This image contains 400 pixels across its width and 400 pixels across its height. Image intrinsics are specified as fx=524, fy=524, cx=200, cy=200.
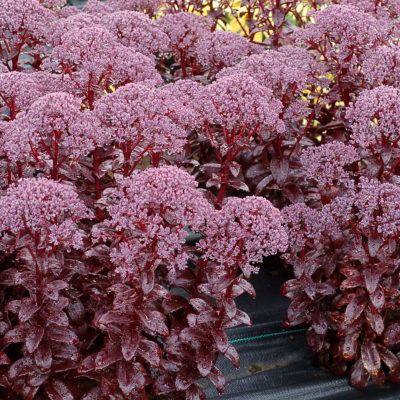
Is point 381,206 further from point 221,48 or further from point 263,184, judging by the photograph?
point 221,48

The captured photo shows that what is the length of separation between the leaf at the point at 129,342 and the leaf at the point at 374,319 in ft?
3.99

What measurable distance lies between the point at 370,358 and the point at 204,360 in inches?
38.4

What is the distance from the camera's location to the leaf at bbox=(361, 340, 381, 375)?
276cm

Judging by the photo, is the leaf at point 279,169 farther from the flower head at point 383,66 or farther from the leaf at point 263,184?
the flower head at point 383,66

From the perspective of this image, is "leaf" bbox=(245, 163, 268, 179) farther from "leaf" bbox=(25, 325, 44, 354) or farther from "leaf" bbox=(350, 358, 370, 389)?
"leaf" bbox=(25, 325, 44, 354)

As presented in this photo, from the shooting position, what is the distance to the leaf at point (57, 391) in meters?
2.32

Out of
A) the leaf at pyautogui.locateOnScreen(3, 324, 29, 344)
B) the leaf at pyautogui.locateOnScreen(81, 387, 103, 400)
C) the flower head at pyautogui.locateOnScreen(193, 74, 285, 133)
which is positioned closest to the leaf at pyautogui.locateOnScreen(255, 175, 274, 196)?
the flower head at pyautogui.locateOnScreen(193, 74, 285, 133)

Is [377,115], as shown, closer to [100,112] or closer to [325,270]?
[325,270]

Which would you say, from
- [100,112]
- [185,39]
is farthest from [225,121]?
[185,39]

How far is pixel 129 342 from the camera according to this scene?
7.22 ft

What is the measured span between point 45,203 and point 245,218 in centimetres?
77

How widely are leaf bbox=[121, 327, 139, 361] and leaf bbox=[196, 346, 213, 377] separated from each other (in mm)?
346

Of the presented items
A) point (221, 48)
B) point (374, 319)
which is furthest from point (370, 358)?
point (221, 48)

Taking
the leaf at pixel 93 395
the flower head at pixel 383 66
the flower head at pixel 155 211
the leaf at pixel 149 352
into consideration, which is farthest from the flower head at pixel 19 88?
the flower head at pixel 383 66
